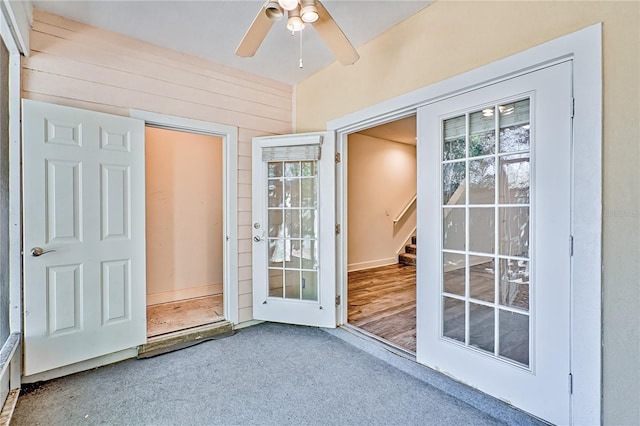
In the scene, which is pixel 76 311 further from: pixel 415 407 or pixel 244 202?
pixel 415 407

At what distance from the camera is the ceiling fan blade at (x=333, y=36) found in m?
1.67

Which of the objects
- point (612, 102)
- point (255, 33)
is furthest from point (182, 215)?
point (612, 102)

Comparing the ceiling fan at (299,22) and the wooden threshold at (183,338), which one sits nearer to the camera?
the ceiling fan at (299,22)

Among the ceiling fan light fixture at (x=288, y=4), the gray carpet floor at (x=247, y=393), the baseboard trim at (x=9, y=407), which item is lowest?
the gray carpet floor at (x=247, y=393)

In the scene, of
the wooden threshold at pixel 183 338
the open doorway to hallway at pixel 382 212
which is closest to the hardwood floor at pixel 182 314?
the wooden threshold at pixel 183 338

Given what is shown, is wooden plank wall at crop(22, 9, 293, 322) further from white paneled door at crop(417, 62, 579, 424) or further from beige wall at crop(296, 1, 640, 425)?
beige wall at crop(296, 1, 640, 425)

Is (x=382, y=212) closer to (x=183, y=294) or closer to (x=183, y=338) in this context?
(x=183, y=294)

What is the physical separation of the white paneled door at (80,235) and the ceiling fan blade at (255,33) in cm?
133

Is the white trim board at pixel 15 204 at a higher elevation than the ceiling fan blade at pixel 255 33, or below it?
below

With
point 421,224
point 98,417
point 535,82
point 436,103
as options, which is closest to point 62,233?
point 98,417

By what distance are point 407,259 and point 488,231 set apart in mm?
4510

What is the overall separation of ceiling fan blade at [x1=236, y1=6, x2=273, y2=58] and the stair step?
532 cm

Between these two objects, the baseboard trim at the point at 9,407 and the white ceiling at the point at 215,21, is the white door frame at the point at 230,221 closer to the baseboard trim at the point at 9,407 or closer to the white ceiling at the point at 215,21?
the white ceiling at the point at 215,21

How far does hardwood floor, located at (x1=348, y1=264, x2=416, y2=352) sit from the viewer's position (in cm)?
294
